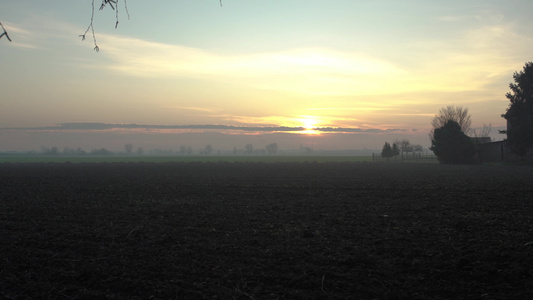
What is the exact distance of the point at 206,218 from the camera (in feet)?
38.5

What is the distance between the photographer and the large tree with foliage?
45.0 metres

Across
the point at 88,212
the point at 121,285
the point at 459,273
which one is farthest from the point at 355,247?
the point at 88,212

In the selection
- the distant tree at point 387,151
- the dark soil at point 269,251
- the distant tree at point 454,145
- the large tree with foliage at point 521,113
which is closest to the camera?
the dark soil at point 269,251

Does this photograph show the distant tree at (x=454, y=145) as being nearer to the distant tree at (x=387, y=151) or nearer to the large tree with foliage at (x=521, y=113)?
the large tree with foliage at (x=521, y=113)

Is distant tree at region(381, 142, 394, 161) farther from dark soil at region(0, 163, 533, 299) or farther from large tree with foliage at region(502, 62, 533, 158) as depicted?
dark soil at region(0, 163, 533, 299)

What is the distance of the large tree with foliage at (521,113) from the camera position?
45.0m

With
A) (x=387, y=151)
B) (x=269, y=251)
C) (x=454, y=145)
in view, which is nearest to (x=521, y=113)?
(x=454, y=145)

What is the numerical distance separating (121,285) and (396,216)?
27.8 feet

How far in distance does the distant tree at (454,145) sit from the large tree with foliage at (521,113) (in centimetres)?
883

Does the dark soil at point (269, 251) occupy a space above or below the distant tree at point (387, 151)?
below

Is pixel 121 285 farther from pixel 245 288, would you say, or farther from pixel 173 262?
pixel 245 288

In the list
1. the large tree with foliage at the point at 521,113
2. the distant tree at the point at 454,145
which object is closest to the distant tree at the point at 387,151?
the distant tree at the point at 454,145

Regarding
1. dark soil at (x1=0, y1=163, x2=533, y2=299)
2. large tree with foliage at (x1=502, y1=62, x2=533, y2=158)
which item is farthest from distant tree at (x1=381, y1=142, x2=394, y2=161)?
dark soil at (x1=0, y1=163, x2=533, y2=299)

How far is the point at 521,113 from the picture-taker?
46.4 meters
